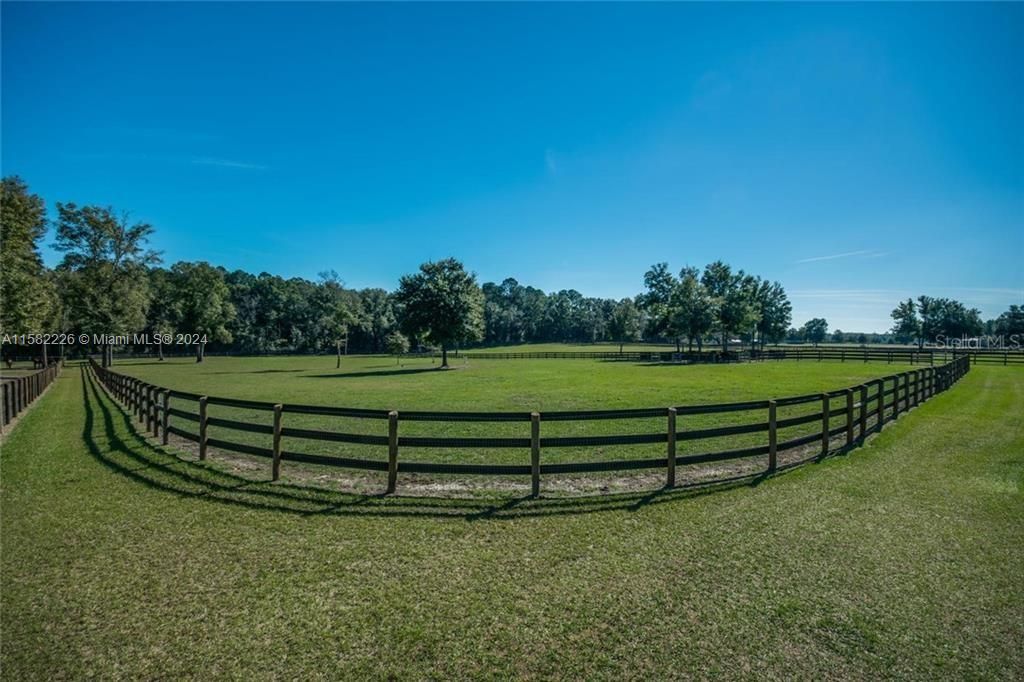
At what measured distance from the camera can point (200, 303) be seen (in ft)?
207

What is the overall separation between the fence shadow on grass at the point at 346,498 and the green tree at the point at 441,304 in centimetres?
3573

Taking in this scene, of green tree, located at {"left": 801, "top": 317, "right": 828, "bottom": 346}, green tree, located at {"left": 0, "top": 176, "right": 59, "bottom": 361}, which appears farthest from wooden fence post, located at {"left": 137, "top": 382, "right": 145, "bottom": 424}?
green tree, located at {"left": 801, "top": 317, "right": 828, "bottom": 346}

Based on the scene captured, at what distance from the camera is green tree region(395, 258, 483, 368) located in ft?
147

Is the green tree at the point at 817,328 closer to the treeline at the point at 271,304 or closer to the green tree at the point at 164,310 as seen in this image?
the treeline at the point at 271,304

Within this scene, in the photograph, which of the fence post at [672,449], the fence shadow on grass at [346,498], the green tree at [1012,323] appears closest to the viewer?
the fence shadow on grass at [346,498]

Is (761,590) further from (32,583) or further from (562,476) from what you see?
(32,583)

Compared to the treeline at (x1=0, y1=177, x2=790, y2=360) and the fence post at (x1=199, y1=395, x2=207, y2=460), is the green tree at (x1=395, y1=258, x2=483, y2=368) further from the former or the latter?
the fence post at (x1=199, y1=395, x2=207, y2=460)

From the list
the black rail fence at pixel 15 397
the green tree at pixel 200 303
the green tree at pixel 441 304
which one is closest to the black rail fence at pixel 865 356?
the green tree at pixel 441 304

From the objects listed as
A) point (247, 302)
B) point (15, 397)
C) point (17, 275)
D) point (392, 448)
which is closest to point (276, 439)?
point (392, 448)

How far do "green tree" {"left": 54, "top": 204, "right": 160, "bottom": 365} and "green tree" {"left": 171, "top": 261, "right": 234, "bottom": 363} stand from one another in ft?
48.0

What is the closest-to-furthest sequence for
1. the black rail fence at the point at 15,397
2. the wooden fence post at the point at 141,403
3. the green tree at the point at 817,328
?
the wooden fence post at the point at 141,403 → the black rail fence at the point at 15,397 → the green tree at the point at 817,328

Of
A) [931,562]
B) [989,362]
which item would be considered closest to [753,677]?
[931,562]

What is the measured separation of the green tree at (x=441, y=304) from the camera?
44844mm

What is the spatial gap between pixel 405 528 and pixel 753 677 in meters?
4.19
